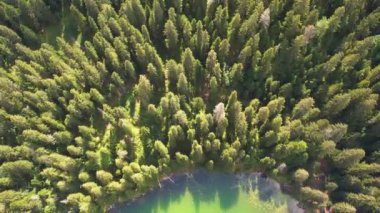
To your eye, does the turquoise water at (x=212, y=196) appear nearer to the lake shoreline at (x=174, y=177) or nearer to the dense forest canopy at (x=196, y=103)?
the lake shoreline at (x=174, y=177)

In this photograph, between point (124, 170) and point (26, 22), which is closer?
point (124, 170)

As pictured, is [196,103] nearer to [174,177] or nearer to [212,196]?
[174,177]

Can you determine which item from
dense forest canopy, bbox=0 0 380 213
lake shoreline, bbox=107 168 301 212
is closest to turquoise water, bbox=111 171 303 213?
lake shoreline, bbox=107 168 301 212

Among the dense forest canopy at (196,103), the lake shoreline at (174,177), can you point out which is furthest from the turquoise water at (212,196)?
the dense forest canopy at (196,103)

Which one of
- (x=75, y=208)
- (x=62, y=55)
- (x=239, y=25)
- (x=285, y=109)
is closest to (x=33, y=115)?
(x=62, y=55)

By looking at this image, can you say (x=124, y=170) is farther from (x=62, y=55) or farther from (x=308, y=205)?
(x=308, y=205)

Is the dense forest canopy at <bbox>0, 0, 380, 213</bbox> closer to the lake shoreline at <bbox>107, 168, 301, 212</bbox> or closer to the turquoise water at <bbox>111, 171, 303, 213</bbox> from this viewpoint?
the lake shoreline at <bbox>107, 168, 301, 212</bbox>
